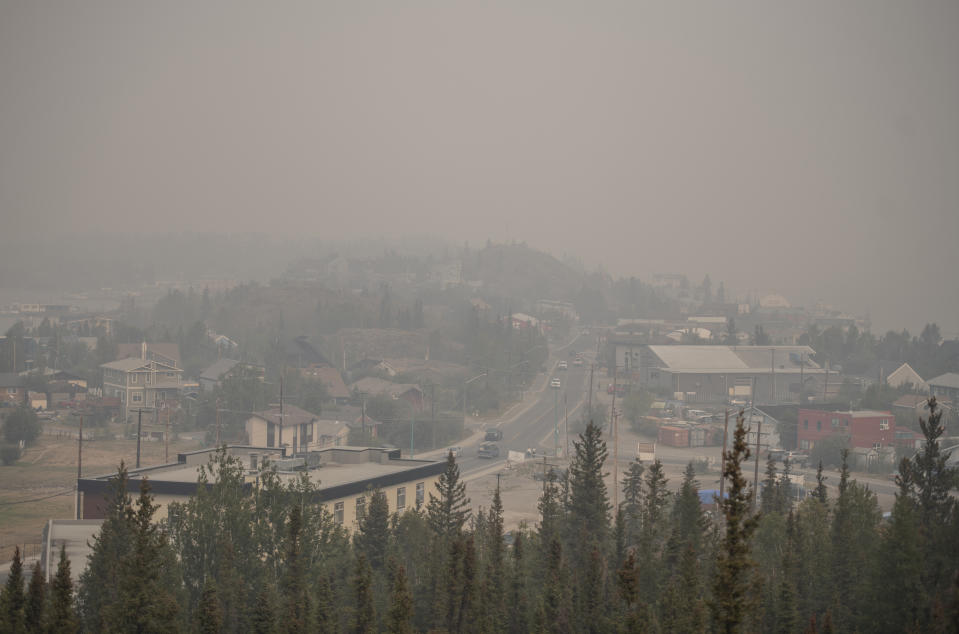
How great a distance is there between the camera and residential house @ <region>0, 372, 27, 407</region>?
1868 inches

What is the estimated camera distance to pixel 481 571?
1548 cm

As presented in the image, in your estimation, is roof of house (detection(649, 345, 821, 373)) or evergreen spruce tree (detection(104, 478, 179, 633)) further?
roof of house (detection(649, 345, 821, 373))

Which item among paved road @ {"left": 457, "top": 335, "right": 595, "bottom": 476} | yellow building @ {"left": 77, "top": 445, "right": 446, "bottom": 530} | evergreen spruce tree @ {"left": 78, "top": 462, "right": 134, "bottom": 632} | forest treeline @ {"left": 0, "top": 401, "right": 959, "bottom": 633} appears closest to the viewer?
forest treeline @ {"left": 0, "top": 401, "right": 959, "bottom": 633}

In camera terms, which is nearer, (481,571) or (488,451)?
(481,571)

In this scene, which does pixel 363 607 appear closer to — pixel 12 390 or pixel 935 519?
pixel 935 519

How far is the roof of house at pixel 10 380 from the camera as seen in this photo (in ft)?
160

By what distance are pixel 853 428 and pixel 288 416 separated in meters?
24.6

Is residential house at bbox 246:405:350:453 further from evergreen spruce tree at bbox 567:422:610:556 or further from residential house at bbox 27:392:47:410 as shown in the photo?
evergreen spruce tree at bbox 567:422:610:556

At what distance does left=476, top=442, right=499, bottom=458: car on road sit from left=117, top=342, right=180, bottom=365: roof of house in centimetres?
2984

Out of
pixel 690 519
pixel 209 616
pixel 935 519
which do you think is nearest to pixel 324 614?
pixel 209 616

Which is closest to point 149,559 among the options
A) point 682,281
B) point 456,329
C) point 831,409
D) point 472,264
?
point 831,409

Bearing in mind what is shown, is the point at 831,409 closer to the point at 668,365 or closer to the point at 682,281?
the point at 668,365

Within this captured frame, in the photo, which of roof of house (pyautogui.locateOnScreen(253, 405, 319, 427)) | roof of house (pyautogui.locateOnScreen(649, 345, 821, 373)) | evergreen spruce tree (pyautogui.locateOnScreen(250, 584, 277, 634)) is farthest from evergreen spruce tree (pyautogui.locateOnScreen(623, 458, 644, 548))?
roof of house (pyautogui.locateOnScreen(649, 345, 821, 373))

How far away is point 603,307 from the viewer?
119625 mm
